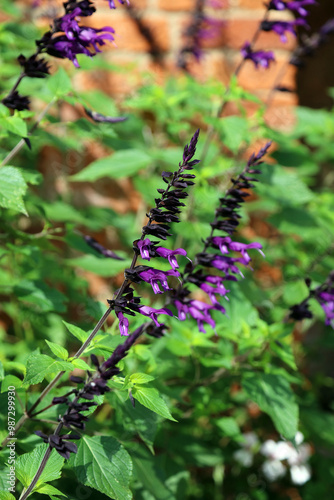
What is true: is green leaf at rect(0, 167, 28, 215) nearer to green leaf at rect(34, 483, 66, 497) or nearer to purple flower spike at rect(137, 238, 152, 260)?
purple flower spike at rect(137, 238, 152, 260)

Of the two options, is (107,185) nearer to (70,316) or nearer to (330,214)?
(70,316)

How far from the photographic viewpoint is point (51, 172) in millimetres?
2307

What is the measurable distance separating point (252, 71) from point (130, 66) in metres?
0.55

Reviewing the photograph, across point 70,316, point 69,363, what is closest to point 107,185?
point 70,316

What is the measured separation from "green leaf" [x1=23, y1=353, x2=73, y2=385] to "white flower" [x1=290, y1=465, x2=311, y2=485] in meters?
1.53

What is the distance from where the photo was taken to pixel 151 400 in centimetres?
82

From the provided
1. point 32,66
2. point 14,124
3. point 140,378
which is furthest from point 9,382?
point 32,66

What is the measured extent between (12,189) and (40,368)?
15.3 inches

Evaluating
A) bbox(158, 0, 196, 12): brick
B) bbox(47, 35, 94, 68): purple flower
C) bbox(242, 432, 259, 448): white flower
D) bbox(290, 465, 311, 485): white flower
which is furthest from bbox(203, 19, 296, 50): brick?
bbox(290, 465, 311, 485): white flower

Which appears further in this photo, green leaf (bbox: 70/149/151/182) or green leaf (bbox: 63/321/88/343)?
green leaf (bbox: 70/149/151/182)

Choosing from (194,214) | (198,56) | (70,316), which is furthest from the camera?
(70,316)

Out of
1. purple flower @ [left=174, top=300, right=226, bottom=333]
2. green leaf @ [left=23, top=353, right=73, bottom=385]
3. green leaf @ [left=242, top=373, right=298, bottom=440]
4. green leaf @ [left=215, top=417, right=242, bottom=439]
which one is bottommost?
green leaf @ [left=215, top=417, right=242, bottom=439]

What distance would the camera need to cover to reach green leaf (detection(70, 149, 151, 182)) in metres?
1.58

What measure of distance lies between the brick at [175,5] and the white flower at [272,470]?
1.96 m
